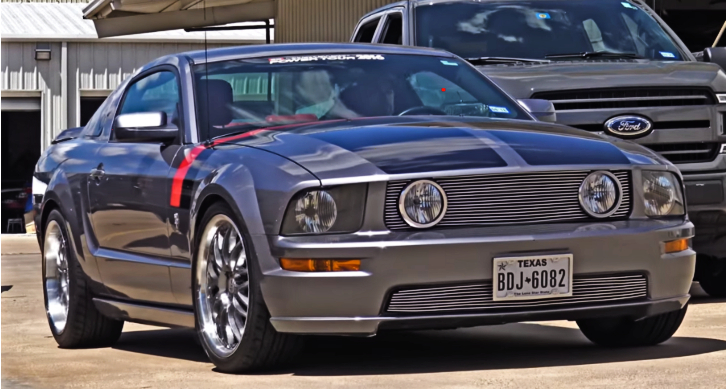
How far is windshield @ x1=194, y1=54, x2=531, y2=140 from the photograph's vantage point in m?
6.96

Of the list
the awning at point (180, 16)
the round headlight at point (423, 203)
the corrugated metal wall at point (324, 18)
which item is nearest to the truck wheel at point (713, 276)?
the round headlight at point (423, 203)

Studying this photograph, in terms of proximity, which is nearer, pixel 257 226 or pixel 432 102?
pixel 257 226

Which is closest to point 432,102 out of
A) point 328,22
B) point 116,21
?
point 328,22

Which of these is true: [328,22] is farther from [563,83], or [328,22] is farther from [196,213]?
[196,213]

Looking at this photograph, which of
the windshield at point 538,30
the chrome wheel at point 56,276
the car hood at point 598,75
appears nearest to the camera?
the chrome wheel at point 56,276

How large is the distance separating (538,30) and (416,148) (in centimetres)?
420

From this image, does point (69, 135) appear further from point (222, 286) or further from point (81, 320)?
point (222, 286)

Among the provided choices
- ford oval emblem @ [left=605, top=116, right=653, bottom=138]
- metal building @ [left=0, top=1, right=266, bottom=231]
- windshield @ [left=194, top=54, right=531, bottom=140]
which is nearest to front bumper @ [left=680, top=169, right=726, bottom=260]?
ford oval emblem @ [left=605, top=116, right=653, bottom=138]

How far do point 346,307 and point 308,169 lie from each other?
21.1 inches

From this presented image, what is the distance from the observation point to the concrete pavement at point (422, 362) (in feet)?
18.7

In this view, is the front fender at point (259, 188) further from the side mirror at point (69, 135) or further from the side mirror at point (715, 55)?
the side mirror at point (715, 55)

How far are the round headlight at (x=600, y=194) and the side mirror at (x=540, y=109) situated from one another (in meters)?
1.39

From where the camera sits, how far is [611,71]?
9320mm

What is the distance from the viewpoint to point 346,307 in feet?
19.0
